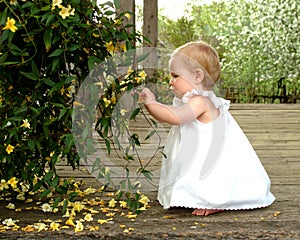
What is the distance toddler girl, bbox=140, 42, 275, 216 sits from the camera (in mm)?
2473

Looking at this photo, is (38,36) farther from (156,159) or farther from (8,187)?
(156,159)

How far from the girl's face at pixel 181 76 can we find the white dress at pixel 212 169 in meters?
0.04

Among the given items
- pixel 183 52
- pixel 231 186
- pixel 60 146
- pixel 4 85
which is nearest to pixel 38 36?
pixel 4 85

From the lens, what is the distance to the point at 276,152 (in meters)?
4.18

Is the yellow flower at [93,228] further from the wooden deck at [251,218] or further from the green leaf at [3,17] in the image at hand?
the green leaf at [3,17]

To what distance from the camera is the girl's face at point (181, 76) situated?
254 cm

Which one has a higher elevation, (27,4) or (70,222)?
(27,4)

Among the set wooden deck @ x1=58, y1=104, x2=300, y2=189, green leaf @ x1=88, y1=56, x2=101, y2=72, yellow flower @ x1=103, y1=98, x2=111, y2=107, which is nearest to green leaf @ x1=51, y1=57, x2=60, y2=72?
green leaf @ x1=88, y1=56, x2=101, y2=72

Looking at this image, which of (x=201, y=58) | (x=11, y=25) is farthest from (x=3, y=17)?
(x=201, y=58)

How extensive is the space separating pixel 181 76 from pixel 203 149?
30 centimetres

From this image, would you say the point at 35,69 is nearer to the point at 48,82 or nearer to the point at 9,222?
the point at 48,82

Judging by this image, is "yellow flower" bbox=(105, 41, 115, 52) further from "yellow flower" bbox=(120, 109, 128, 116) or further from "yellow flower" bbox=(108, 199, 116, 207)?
"yellow flower" bbox=(108, 199, 116, 207)

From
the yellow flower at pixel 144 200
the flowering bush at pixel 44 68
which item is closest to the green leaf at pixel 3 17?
the flowering bush at pixel 44 68

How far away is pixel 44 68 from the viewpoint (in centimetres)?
232
